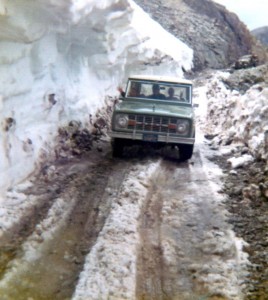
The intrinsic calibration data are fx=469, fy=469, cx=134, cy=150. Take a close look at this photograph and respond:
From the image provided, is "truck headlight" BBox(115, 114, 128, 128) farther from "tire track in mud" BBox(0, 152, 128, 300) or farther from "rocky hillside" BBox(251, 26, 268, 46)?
"rocky hillside" BBox(251, 26, 268, 46)

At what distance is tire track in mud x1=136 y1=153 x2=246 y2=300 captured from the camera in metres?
4.58

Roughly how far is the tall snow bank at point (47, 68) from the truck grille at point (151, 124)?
5.30 feet

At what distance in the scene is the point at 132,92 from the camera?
33.9ft

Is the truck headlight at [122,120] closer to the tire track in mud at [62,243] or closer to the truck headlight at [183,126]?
the truck headlight at [183,126]

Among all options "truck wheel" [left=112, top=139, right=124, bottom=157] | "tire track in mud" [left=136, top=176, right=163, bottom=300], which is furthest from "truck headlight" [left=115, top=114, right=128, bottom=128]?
"tire track in mud" [left=136, top=176, right=163, bottom=300]

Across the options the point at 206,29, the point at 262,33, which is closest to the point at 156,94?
the point at 206,29

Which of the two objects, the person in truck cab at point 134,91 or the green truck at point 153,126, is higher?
the person in truck cab at point 134,91

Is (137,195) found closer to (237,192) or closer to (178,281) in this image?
(237,192)

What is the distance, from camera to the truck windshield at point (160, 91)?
10234mm

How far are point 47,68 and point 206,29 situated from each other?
3131 centimetres

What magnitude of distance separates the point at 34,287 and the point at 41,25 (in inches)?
189

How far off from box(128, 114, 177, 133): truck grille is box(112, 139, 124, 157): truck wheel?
43 centimetres

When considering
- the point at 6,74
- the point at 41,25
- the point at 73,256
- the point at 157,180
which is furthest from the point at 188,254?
the point at 41,25

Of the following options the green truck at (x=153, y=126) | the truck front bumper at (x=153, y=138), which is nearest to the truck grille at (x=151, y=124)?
the green truck at (x=153, y=126)
